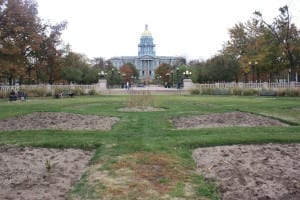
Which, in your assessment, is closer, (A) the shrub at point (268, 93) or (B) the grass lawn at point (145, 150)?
(B) the grass lawn at point (145, 150)

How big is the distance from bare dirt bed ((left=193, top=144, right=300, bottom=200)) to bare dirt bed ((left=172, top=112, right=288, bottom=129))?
4569mm

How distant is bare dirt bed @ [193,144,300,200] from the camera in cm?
677

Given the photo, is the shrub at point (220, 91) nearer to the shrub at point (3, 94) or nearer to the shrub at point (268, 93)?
the shrub at point (268, 93)

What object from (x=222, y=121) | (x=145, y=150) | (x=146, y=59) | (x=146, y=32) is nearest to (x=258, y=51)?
(x=222, y=121)

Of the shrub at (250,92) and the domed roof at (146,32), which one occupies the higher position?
the domed roof at (146,32)

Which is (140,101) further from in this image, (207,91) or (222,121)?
(207,91)

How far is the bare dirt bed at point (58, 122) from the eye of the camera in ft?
49.1

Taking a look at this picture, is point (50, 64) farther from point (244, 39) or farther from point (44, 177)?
point (44, 177)

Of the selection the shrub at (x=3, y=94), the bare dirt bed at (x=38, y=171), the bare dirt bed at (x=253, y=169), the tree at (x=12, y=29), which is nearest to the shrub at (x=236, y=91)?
the tree at (x=12, y=29)

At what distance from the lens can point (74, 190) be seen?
6.99 meters

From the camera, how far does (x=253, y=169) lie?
8195 millimetres

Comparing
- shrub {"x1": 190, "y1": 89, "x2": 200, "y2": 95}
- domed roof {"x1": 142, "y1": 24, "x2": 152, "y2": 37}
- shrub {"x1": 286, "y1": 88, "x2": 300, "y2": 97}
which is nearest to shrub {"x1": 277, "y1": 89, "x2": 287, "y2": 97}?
shrub {"x1": 286, "y1": 88, "x2": 300, "y2": 97}

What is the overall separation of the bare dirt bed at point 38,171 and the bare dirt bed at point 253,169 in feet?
8.37

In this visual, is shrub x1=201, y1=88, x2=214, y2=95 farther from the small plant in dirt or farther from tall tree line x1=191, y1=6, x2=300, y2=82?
the small plant in dirt
